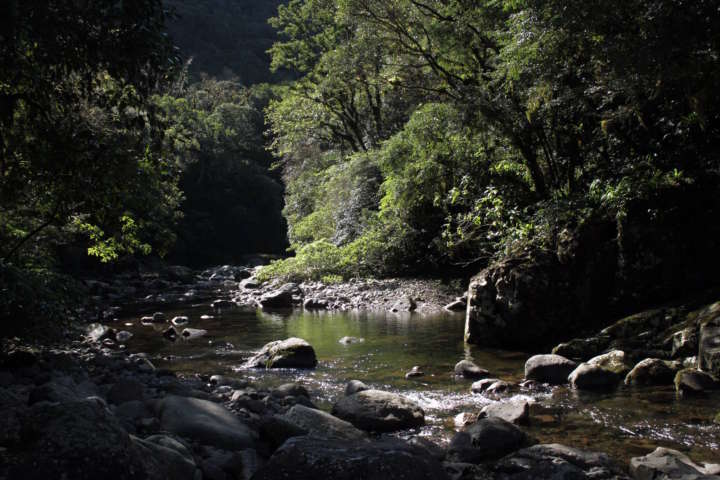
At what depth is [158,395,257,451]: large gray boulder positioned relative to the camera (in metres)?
4.71

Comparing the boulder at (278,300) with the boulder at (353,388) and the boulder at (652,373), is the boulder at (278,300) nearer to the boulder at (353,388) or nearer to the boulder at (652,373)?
the boulder at (353,388)

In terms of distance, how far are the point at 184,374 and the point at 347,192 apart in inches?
586

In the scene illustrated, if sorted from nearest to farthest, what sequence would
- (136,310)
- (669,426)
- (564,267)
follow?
(669,426)
(564,267)
(136,310)

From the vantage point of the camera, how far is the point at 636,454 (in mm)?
4789

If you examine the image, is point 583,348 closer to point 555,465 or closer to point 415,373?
point 415,373

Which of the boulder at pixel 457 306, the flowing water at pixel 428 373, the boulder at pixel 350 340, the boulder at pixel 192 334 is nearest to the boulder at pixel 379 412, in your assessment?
the flowing water at pixel 428 373

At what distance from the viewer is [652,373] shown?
6.70 m

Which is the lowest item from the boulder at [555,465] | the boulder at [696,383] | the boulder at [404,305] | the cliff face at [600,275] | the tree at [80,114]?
the boulder at [555,465]

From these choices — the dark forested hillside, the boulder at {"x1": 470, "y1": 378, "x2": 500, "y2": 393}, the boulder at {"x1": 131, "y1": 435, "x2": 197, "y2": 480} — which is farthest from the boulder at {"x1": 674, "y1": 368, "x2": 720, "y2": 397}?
the dark forested hillside

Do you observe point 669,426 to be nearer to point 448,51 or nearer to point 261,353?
point 261,353

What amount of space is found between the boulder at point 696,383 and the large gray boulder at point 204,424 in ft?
15.0

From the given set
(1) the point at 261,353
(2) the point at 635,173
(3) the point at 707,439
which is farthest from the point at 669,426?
(1) the point at 261,353

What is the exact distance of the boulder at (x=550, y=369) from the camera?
23.5ft

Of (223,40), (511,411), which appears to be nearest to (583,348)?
(511,411)
